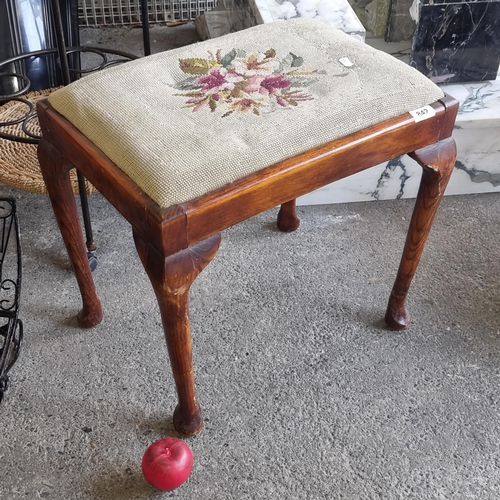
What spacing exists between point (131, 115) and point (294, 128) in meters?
0.21

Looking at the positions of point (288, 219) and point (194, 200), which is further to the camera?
point (288, 219)

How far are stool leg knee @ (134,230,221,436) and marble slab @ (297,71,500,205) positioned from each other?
26.7 inches

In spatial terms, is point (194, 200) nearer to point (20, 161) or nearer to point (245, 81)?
point (245, 81)

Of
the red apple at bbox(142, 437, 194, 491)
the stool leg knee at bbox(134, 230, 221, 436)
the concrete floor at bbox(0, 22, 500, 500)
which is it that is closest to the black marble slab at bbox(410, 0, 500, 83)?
the concrete floor at bbox(0, 22, 500, 500)

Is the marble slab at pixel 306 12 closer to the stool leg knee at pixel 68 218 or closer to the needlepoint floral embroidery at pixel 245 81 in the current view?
the needlepoint floral embroidery at pixel 245 81

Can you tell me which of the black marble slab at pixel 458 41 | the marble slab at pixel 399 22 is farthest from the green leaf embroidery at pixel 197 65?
the marble slab at pixel 399 22

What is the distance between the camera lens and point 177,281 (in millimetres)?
845

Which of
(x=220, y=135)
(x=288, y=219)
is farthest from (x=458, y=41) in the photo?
(x=220, y=135)

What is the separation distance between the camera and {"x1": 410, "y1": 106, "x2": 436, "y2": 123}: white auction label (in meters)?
0.95

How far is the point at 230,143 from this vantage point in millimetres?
849

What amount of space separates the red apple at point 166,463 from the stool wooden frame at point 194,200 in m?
0.07

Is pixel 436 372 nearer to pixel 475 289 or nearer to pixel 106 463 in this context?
pixel 475 289

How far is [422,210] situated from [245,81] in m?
0.35

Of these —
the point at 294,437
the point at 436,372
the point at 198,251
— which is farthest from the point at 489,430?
the point at 198,251
